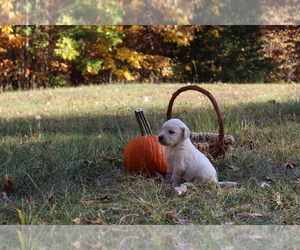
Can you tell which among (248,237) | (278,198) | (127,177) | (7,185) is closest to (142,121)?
(127,177)

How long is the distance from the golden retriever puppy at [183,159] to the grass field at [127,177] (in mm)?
140

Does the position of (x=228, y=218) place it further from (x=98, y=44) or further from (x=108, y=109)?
(x=98, y=44)

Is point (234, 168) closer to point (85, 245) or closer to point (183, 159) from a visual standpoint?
point (183, 159)

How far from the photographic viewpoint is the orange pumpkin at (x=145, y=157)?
3578 millimetres

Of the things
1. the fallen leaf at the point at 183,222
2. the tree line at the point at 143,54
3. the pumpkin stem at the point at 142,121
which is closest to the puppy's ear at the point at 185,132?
the pumpkin stem at the point at 142,121

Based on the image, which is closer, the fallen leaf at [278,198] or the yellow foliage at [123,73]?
the fallen leaf at [278,198]

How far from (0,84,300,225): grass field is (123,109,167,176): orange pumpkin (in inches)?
5.6

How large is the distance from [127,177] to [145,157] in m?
0.27

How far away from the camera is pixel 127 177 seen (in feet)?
11.2

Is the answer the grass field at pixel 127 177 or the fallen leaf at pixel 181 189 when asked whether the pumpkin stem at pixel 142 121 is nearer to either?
the grass field at pixel 127 177

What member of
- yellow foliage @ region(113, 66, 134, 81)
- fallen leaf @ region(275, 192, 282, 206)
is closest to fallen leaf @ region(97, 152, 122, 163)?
fallen leaf @ region(275, 192, 282, 206)

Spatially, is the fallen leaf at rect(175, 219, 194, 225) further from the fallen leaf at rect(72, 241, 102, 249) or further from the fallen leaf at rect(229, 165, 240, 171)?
the fallen leaf at rect(229, 165, 240, 171)

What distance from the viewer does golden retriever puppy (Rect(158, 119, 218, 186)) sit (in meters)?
3.27

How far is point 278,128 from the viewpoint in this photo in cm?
502
